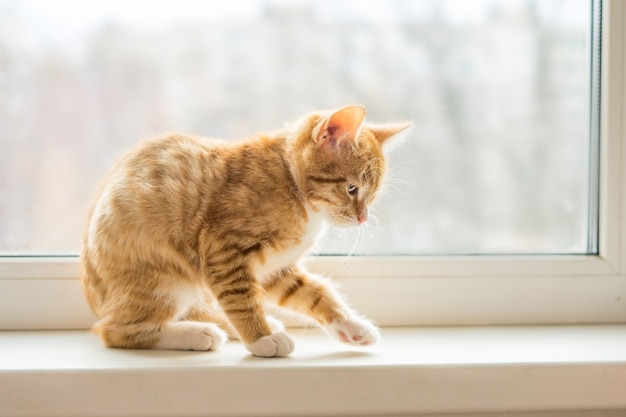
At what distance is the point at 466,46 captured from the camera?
154 centimetres

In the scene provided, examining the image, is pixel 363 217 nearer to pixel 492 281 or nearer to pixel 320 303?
pixel 320 303

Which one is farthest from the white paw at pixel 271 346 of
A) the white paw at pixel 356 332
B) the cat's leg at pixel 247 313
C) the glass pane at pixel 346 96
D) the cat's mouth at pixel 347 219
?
the glass pane at pixel 346 96

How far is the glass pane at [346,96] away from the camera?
150 cm

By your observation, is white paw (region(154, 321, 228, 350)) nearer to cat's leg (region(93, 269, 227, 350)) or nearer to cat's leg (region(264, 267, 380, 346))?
cat's leg (region(93, 269, 227, 350))

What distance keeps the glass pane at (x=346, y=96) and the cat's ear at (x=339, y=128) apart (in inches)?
9.1

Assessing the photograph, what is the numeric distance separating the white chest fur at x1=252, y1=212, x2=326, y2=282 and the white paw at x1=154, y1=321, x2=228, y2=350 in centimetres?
12

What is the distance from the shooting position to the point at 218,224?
1.25 meters

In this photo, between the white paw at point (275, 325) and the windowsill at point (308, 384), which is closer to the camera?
the windowsill at point (308, 384)

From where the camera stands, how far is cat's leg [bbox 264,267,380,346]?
1.27 metres

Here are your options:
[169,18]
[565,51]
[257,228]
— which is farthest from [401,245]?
[169,18]

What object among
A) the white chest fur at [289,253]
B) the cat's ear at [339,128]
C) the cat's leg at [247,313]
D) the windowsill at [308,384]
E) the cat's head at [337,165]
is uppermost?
the cat's ear at [339,128]

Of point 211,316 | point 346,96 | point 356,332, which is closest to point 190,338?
point 211,316

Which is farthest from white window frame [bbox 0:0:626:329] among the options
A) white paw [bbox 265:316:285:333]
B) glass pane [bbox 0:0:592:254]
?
white paw [bbox 265:316:285:333]

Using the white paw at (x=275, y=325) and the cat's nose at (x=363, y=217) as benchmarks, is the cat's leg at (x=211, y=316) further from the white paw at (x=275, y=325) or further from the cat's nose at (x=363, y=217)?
the cat's nose at (x=363, y=217)
